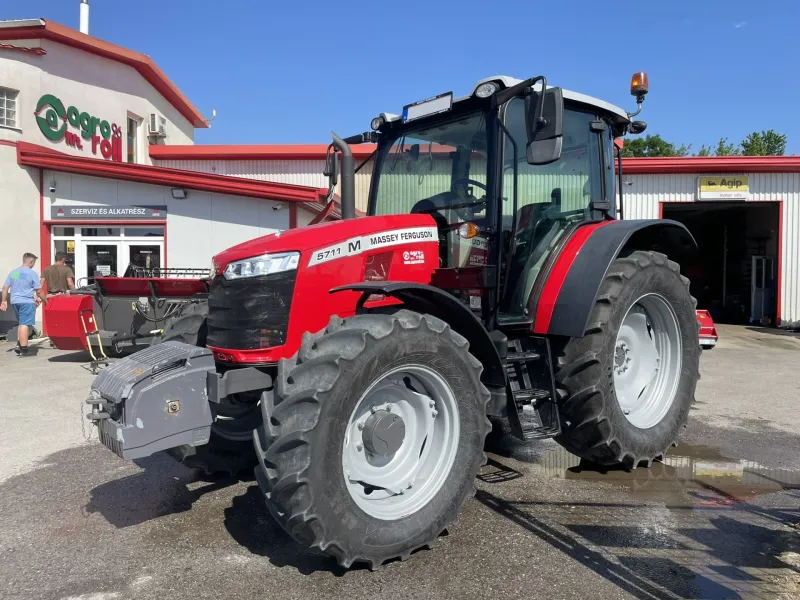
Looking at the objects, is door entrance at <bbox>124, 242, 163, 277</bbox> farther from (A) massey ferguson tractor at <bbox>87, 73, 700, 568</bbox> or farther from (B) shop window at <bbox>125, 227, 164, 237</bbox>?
(A) massey ferguson tractor at <bbox>87, 73, 700, 568</bbox>

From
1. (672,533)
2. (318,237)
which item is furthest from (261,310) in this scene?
(672,533)

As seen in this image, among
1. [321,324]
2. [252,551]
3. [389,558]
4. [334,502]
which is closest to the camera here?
[334,502]

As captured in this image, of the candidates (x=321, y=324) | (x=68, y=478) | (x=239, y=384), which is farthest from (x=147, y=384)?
(x=68, y=478)

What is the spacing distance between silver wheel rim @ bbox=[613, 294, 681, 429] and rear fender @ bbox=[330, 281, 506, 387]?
1.37m

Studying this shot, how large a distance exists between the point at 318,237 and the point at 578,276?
5.62 feet

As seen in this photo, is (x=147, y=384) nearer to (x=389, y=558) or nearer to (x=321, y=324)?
(x=321, y=324)

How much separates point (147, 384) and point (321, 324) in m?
0.94

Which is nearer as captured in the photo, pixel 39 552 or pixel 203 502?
pixel 39 552

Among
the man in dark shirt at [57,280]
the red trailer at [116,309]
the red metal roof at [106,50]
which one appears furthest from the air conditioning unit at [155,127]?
the red trailer at [116,309]

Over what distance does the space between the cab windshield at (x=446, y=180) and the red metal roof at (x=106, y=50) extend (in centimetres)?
1299

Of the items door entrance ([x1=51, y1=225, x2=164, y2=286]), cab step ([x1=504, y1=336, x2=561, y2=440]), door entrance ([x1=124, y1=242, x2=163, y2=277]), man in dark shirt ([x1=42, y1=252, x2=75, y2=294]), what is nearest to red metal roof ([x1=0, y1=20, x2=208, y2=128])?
door entrance ([x1=51, y1=225, x2=164, y2=286])

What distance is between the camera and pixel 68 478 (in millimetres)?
4453

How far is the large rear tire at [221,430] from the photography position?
3.84 m

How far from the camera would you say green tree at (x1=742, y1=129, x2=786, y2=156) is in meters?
40.6
